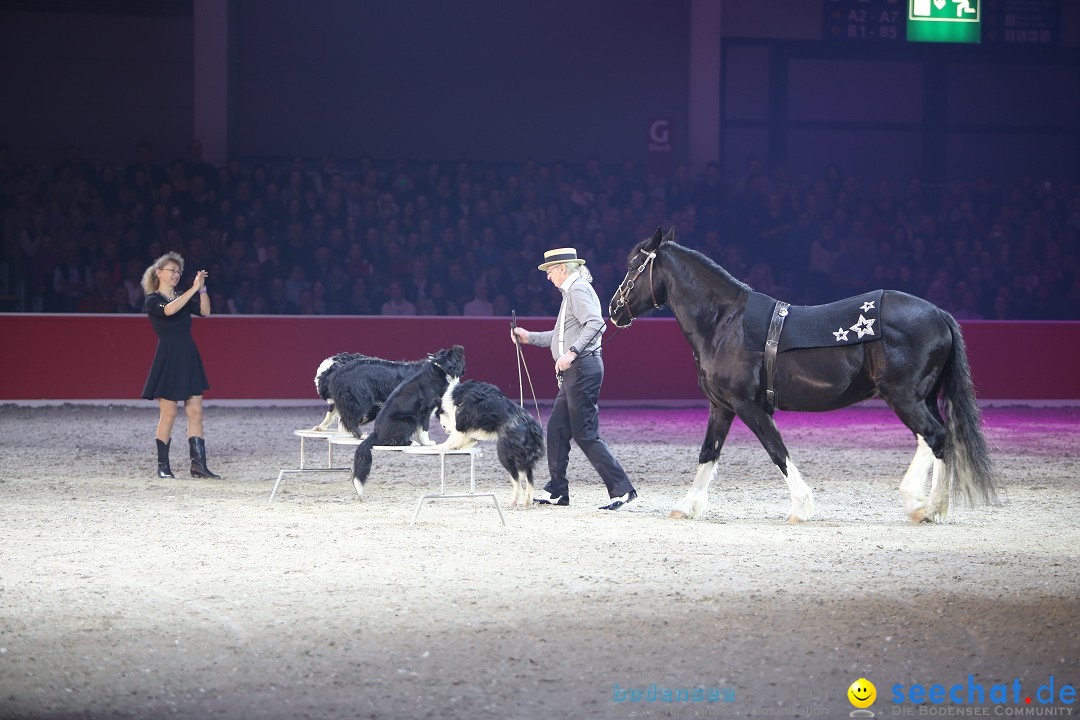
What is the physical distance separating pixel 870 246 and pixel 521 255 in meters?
6.06

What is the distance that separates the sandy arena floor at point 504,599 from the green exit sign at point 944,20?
11073 millimetres

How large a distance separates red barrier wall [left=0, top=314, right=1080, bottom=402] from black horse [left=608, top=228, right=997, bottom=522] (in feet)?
24.7

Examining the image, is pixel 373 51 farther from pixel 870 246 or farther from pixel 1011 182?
pixel 1011 182

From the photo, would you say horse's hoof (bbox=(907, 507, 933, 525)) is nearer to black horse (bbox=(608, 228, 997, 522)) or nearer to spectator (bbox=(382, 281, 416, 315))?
black horse (bbox=(608, 228, 997, 522))

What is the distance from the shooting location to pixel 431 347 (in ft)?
54.9

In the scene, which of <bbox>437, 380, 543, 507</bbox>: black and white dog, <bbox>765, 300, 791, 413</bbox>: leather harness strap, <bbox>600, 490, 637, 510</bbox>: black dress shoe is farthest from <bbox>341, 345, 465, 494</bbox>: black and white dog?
<bbox>765, 300, 791, 413</bbox>: leather harness strap

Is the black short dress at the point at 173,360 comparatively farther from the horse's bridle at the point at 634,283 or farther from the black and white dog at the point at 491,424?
the horse's bridle at the point at 634,283

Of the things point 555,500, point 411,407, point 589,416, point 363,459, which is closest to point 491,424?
point 411,407

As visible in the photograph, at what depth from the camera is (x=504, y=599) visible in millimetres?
6008

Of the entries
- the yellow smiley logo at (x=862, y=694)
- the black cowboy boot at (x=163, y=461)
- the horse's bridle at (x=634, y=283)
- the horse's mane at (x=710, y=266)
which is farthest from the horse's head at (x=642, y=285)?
the yellow smiley logo at (x=862, y=694)

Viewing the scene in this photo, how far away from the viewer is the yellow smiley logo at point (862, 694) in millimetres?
4531

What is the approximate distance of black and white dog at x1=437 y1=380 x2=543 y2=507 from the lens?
844cm

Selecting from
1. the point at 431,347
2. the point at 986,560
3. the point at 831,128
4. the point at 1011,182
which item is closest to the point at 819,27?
the point at 831,128

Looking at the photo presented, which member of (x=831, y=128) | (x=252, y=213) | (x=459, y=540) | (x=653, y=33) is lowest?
(x=459, y=540)
